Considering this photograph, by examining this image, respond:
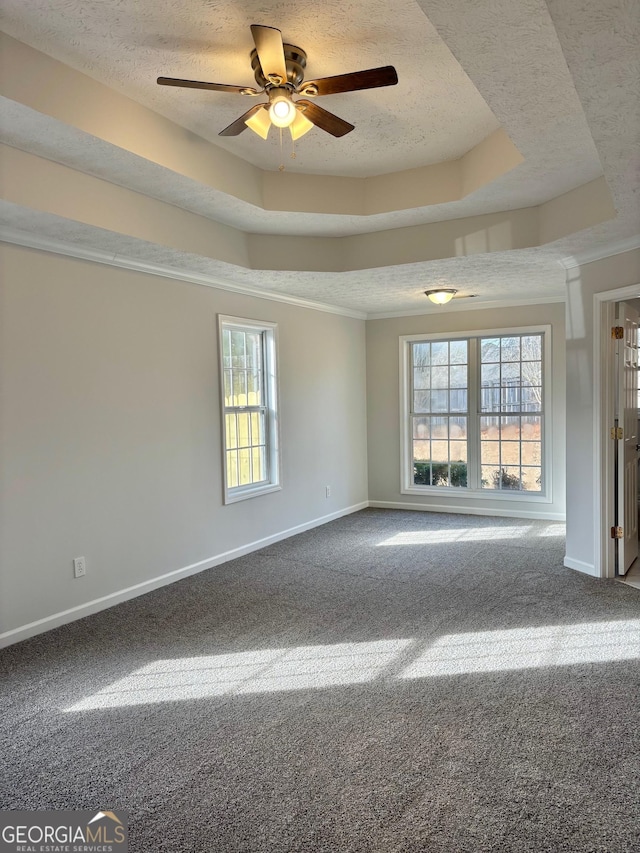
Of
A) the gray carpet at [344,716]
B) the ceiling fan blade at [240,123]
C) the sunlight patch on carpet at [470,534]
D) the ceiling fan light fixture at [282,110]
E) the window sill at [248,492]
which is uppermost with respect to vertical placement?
the ceiling fan blade at [240,123]

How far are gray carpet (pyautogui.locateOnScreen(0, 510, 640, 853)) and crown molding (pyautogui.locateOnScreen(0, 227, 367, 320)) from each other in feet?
7.94

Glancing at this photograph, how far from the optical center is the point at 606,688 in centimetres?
280

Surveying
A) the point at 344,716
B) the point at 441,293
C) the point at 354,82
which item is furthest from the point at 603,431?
the point at 354,82

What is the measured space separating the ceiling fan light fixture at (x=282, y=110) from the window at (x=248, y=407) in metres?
2.63

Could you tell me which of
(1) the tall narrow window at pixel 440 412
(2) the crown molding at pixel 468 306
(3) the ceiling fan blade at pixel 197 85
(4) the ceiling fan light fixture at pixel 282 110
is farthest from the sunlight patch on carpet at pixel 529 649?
(2) the crown molding at pixel 468 306

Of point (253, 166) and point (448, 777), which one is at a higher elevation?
point (253, 166)

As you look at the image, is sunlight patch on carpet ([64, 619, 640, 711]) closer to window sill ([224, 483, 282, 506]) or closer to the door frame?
the door frame

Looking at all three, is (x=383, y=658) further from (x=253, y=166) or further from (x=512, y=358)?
(x=512, y=358)

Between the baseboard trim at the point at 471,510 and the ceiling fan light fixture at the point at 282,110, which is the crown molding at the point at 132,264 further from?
the baseboard trim at the point at 471,510

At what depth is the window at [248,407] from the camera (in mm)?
5301

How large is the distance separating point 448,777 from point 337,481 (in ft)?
15.9

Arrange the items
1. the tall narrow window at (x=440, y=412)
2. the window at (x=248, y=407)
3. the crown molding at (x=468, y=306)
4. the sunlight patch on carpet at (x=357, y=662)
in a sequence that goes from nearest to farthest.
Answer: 1. the sunlight patch on carpet at (x=357, y=662)
2. the window at (x=248, y=407)
3. the crown molding at (x=468, y=306)
4. the tall narrow window at (x=440, y=412)

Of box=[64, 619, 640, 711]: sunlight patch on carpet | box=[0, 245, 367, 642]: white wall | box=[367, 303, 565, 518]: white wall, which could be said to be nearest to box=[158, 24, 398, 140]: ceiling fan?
box=[0, 245, 367, 642]: white wall

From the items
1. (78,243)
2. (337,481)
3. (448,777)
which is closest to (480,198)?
(78,243)
